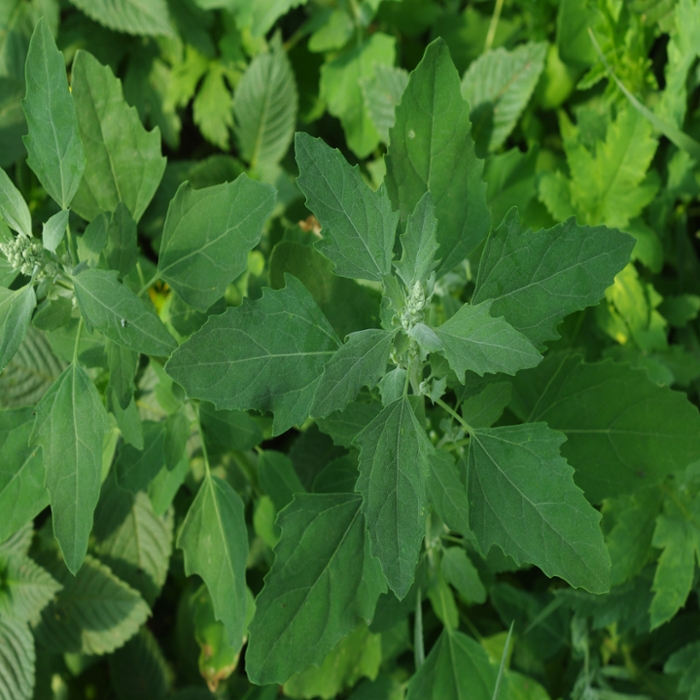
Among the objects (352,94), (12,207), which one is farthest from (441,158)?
(352,94)

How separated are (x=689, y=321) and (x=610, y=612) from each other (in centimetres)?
101

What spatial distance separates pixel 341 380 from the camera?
1.08 metres

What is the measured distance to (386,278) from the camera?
119 centimetres

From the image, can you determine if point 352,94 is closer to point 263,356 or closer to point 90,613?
point 263,356

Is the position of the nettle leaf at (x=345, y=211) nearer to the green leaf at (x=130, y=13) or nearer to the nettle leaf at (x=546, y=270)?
the nettle leaf at (x=546, y=270)

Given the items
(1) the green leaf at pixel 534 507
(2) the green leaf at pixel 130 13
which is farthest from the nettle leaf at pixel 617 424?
(2) the green leaf at pixel 130 13

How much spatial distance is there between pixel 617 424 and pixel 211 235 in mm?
976

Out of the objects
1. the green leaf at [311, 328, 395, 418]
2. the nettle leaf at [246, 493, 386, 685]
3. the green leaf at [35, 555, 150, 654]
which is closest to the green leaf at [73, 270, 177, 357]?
the green leaf at [311, 328, 395, 418]

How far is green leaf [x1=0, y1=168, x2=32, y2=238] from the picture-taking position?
1264 mm

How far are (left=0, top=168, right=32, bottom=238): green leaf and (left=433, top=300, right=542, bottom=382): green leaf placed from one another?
2.70 ft

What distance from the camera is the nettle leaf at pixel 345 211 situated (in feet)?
3.68

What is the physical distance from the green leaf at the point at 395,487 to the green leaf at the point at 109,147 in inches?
29.8

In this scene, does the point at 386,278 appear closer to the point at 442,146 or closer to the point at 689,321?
the point at 442,146

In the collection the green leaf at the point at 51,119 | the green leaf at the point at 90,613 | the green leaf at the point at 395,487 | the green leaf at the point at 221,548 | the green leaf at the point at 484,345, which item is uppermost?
the green leaf at the point at 51,119
